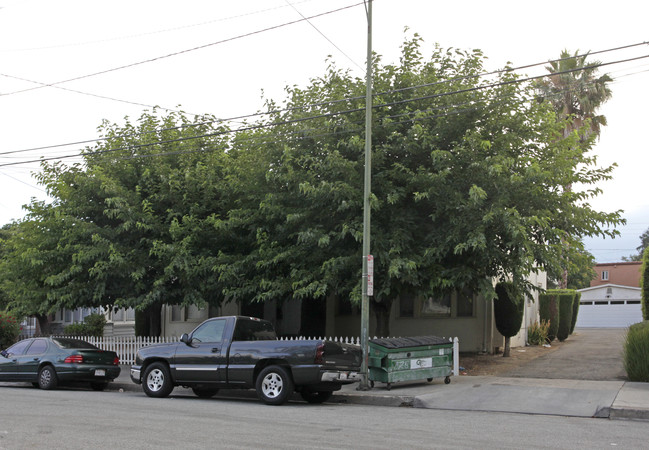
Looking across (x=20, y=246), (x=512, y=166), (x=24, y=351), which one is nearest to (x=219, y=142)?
(x=20, y=246)

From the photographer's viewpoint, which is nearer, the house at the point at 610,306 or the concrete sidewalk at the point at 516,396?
the concrete sidewalk at the point at 516,396

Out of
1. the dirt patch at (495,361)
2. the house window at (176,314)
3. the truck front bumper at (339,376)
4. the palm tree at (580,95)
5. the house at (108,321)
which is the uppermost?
the palm tree at (580,95)

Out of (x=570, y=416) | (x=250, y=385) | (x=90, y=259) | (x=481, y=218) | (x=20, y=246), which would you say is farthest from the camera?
(x=20, y=246)

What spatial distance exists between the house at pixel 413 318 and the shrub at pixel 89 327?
424 inches

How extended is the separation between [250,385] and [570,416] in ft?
19.4

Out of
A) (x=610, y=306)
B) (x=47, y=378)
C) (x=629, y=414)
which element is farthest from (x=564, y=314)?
(x=47, y=378)

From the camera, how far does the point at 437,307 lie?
73.5ft

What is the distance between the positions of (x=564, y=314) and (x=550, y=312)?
159 cm

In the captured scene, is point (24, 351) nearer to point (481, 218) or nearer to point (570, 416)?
point (481, 218)

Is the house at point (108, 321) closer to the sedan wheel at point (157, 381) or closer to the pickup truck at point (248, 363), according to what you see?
the sedan wheel at point (157, 381)

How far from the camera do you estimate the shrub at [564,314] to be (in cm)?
2811

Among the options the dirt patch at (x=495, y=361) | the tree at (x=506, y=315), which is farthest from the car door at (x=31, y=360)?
the tree at (x=506, y=315)

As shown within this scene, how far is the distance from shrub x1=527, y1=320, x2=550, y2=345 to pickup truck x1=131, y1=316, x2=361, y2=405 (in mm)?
14078

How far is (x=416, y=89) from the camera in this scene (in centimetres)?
1673
